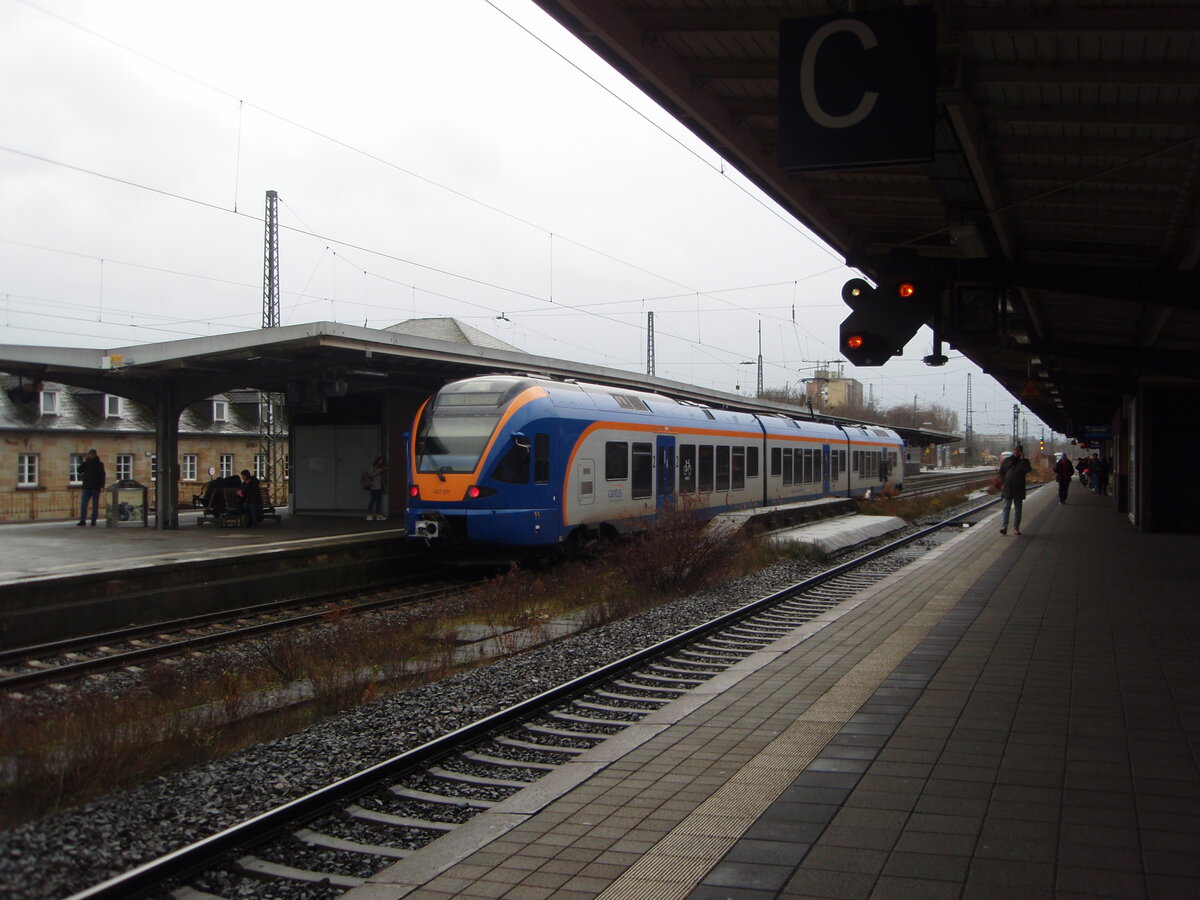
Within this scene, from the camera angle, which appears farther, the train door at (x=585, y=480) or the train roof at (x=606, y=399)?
the train door at (x=585, y=480)

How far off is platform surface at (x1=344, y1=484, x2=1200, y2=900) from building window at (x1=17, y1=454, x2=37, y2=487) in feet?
109

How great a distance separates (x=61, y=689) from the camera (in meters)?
8.73

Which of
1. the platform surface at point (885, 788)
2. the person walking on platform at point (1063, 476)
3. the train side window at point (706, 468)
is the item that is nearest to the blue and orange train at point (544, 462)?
the train side window at point (706, 468)

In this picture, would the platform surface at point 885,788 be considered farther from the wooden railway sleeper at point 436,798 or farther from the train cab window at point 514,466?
the train cab window at point 514,466

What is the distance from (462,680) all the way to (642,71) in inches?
205

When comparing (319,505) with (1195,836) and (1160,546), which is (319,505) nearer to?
(1160,546)

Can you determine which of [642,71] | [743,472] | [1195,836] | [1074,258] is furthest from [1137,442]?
[1195,836]

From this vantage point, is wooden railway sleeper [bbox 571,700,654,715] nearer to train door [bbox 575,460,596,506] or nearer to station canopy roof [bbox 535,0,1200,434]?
station canopy roof [bbox 535,0,1200,434]

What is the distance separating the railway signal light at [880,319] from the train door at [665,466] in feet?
30.2

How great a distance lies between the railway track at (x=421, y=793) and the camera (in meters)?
4.39

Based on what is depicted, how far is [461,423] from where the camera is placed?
1523 centimetres

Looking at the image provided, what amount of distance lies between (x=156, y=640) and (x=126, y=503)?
11.4 metres

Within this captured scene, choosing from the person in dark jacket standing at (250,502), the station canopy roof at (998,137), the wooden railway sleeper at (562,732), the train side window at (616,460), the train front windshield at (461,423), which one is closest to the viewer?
the station canopy roof at (998,137)

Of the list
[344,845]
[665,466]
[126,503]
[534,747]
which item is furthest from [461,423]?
[344,845]
